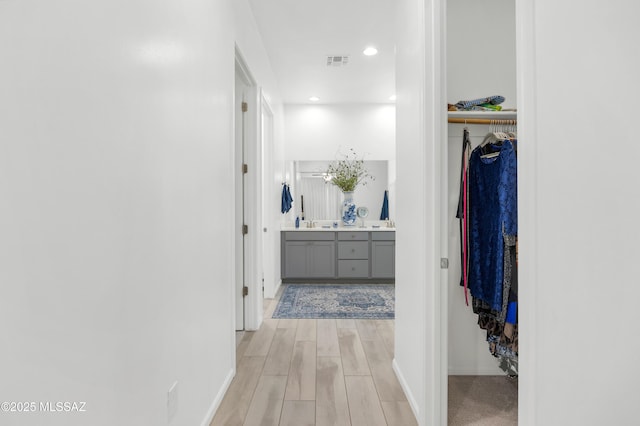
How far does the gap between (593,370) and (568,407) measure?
12 cm

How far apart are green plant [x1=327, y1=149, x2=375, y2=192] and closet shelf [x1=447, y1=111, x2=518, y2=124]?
3230 millimetres

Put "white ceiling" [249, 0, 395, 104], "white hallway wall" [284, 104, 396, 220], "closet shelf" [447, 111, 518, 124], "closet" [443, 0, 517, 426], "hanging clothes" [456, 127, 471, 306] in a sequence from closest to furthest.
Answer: "hanging clothes" [456, 127, 471, 306], "closet shelf" [447, 111, 518, 124], "closet" [443, 0, 517, 426], "white ceiling" [249, 0, 395, 104], "white hallway wall" [284, 104, 396, 220]

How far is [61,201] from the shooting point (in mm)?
833

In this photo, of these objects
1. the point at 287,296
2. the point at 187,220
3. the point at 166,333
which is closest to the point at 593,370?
the point at 166,333

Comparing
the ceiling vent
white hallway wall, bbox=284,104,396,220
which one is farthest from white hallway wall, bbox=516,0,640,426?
white hallway wall, bbox=284,104,396,220

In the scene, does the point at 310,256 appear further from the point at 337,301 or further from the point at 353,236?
the point at 337,301

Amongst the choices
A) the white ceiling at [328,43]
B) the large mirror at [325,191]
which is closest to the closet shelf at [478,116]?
the white ceiling at [328,43]

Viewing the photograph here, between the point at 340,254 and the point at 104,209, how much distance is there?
177 inches

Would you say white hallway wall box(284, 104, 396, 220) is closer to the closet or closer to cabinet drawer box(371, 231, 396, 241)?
cabinet drawer box(371, 231, 396, 241)

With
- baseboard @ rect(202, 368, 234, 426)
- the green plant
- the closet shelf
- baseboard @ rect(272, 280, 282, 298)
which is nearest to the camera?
baseboard @ rect(202, 368, 234, 426)

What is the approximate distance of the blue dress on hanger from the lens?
A: 6.27 feet

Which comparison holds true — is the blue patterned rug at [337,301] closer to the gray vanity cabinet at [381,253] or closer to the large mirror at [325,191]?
the gray vanity cabinet at [381,253]

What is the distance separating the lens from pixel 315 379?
2379 millimetres

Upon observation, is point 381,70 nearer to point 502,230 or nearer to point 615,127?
point 502,230
